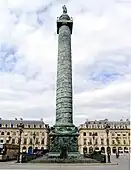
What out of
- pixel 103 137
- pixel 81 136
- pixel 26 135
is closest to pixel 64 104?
pixel 26 135

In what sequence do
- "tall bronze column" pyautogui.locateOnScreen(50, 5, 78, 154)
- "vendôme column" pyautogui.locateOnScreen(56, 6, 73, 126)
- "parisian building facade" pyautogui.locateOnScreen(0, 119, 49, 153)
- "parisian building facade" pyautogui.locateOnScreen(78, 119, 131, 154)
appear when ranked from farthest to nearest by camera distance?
"parisian building facade" pyautogui.locateOnScreen(78, 119, 131, 154) < "parisian building facade" pyautogui.locateOnScreen(0, 119, 49, 153) < "vendôme column" pyautogui.locateOnScreen(56, 6, 73, 126) < "tall bronze column" pyautogui.locateOnScreen(50, 5, 78, 154)

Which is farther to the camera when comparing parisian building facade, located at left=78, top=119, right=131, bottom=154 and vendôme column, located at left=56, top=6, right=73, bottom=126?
parisian building facade, located at left=78, top=119, right=131, bottom=154

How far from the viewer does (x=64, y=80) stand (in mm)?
24766

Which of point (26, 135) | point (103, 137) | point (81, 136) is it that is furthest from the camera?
point (81, 136)

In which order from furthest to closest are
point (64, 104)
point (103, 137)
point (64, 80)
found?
point (103, 137) → point (64, 80) → point (64, 104)

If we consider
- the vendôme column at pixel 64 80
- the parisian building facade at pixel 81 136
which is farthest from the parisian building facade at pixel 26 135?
the vendôme column at pixel 64 80

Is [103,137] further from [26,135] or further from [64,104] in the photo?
[64,104]

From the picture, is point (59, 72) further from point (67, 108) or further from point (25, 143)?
point (25, 143)

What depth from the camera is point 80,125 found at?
233 ft

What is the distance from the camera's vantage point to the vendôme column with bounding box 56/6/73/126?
24.0 m

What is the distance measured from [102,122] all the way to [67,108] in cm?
4958

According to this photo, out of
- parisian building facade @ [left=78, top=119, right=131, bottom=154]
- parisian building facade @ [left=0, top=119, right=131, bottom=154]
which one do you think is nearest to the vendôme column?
parisian building facade @ [left=0, top=119, right=131, bottom=154]

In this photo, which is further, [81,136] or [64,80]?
[81,136]

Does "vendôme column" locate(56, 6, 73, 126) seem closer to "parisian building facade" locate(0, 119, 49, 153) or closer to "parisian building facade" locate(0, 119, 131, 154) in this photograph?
"parisian building facade" locate(0, 119, 131, 154)
